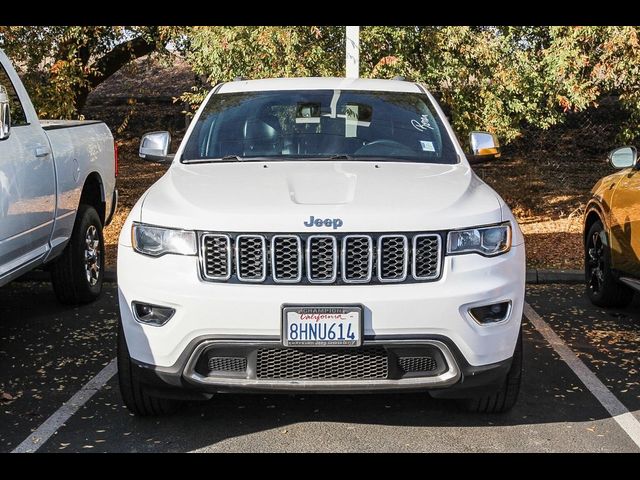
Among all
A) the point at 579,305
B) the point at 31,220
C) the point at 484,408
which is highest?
the point at 31,220

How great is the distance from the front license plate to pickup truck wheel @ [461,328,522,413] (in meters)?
0.85

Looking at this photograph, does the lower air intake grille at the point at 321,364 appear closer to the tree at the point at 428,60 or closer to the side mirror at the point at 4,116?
the side mirror at the point at 4,116

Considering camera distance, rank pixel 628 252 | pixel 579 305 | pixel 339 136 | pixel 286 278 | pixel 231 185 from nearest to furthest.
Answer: pixel 286 278 → pixel 231 185 → pixel 339 136 → pixel 628 252 → pixel 579 305

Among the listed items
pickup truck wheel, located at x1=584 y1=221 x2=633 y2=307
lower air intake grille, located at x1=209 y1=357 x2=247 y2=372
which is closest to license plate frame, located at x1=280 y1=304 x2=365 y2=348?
lower air intake grille, located at x1=209 y1=357 x2=247 y2=372

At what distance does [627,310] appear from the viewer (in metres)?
7.52

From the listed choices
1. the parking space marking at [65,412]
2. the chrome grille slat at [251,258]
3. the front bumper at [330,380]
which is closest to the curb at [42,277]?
the parking space marking at [65,412]

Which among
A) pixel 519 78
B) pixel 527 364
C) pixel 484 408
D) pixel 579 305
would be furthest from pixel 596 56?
pixel 484 408

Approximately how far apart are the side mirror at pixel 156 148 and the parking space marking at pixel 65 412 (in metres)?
1.33

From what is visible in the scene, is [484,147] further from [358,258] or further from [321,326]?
[321,326]

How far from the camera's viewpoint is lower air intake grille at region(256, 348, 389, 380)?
4.30 metres

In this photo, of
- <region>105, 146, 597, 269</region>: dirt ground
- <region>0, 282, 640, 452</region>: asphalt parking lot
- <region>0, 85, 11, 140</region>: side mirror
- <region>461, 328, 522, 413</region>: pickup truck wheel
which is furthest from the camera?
<region>105, 146, 597, 269</region>: dirt ground

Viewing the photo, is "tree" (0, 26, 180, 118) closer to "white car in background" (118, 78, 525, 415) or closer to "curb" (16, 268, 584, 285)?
"curb" (16, 268, 584, 285)
